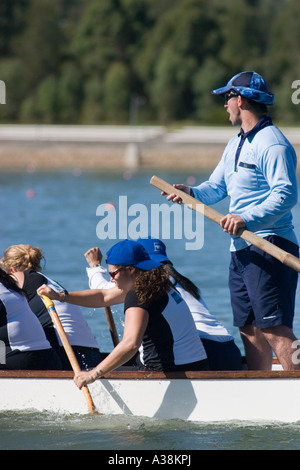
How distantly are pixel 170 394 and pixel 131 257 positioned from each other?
1.11 meters

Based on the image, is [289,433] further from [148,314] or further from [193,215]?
[193,215]

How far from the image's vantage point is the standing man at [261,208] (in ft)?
19.1

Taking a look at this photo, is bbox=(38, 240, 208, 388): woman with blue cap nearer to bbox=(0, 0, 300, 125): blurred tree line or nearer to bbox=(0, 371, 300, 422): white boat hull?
bbox=(0, 371, 300, 422): white boat hull

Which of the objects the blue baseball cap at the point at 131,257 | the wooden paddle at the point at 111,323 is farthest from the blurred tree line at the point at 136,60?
the blue baseball cap at the point at 131,257

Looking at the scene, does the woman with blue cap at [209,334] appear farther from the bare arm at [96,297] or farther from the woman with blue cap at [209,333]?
the bare arm at [96,297]

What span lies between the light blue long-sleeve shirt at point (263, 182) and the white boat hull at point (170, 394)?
0.91m

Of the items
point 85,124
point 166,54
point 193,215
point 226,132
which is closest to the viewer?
point 193,215

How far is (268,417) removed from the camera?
6.29 m

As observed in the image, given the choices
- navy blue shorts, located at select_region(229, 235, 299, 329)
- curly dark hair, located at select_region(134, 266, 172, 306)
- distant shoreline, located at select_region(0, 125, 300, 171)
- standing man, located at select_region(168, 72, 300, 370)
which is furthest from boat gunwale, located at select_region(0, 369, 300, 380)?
distant shoreline, located at select_region(0, 125, 300, 171)

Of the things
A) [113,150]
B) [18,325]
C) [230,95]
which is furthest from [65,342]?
[113,150]
